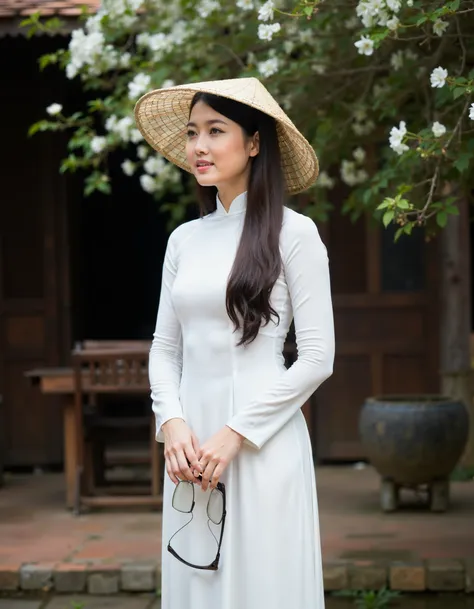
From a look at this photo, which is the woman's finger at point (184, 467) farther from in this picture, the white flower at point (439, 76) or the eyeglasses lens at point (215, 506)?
the white flower at point (439, 76)

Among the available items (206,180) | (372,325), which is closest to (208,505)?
(206,180)

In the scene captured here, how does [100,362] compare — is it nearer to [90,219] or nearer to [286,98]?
[286,98]

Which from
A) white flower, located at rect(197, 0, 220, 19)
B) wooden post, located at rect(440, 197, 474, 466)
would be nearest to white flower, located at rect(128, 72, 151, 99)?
white flower, located at rect(197, 0, 220, 19)

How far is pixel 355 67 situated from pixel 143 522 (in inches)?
103

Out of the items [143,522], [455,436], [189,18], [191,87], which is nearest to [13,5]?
[189,18]

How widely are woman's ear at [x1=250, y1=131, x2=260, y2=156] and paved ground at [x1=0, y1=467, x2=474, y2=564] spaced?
2.75 metres

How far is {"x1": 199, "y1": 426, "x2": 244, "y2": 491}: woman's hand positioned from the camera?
9.11ft

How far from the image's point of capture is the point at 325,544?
5.57 m

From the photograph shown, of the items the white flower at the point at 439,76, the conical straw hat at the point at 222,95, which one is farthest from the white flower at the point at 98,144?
the conical straw hat at the point at 222,95

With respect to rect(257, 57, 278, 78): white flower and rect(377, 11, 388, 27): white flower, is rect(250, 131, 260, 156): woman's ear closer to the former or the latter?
rect(377, 11, 388, 27): white flower

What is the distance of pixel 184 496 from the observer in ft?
9.55

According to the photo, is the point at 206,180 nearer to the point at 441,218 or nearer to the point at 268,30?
the point at 441,218

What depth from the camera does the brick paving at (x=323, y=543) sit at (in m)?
5.04

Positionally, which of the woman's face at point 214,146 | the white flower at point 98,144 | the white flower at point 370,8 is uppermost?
the white flower at point 370,8
